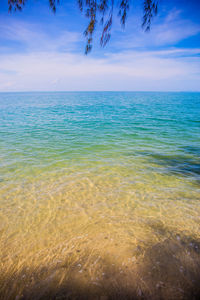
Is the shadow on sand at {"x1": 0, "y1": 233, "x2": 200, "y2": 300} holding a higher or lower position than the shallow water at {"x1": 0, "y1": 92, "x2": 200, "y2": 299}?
higher

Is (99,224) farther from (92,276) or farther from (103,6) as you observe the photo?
(103,6)

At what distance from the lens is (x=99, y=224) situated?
484cm

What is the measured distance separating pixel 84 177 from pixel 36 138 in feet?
30.4

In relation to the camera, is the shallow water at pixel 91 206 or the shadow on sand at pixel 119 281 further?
the shallow water at pixel 91 206

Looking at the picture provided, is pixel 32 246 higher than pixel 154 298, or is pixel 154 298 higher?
pixel 154 298

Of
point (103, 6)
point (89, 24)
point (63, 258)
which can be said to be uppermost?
point (103, 6)

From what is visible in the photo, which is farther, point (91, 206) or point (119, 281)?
point (91, 206)

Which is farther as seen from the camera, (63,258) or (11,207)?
(11,207)

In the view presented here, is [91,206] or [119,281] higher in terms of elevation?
[119,281]

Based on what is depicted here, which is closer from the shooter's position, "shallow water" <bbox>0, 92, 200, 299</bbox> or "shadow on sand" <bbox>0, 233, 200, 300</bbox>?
"shadow on sand" <bbox>0, 233, 200, 300</bbox>

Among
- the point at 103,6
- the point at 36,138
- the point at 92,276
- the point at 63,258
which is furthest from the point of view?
the point at 36,138

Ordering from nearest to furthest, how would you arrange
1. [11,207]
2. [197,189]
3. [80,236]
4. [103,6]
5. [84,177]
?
[80,236] → [103,6] → [11,207] → [197,189] → [84,177]

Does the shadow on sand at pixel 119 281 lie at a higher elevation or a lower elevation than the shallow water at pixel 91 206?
higher

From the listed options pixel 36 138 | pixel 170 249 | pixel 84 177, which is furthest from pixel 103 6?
pixel 36 138
